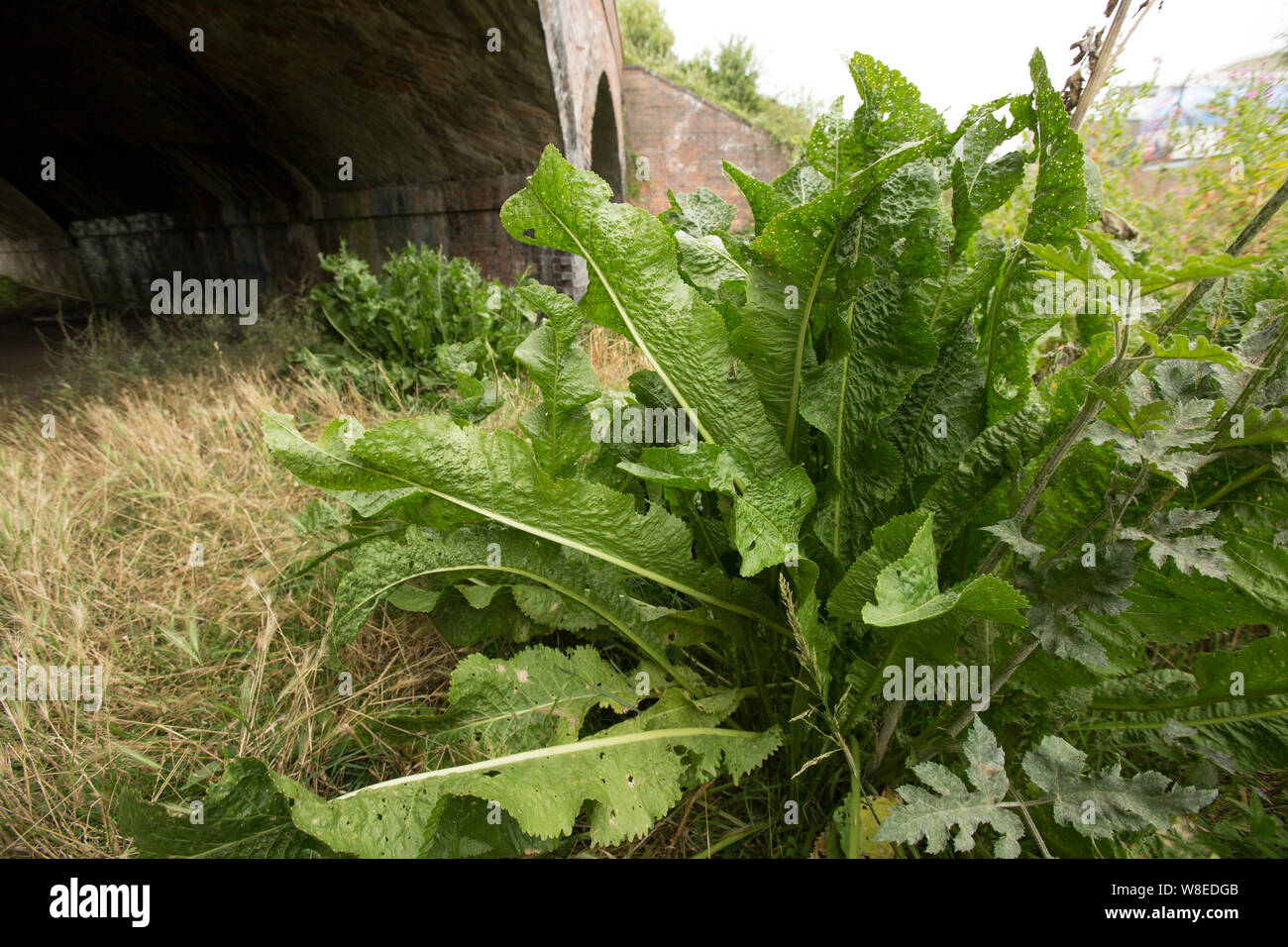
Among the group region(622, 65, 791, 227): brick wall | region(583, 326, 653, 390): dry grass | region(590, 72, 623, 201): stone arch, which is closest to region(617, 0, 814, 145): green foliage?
region(622, 65, 791, 227): brick wall

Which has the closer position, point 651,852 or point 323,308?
point 651,852

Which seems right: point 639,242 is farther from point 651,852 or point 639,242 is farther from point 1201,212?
point 1201,212

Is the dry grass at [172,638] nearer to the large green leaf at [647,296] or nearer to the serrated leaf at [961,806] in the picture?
the serrated leaf at [961,806]

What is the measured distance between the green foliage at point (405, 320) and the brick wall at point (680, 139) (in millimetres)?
10374

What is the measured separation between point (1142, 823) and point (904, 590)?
0.40 m

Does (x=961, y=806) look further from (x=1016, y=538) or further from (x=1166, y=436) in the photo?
(x=1166, y=436)

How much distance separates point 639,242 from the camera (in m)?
1.04

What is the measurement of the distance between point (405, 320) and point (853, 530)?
3.38m

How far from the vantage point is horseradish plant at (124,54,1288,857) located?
82 centimetres

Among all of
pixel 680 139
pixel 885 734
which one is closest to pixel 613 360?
pixel 885 734

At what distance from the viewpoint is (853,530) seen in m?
1.12

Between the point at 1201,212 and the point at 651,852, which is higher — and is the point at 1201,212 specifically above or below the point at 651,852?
above

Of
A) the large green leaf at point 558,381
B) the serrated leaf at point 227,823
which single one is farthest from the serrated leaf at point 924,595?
the serrated leaf at point 227,823

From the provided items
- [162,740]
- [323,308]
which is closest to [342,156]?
[323,308]
